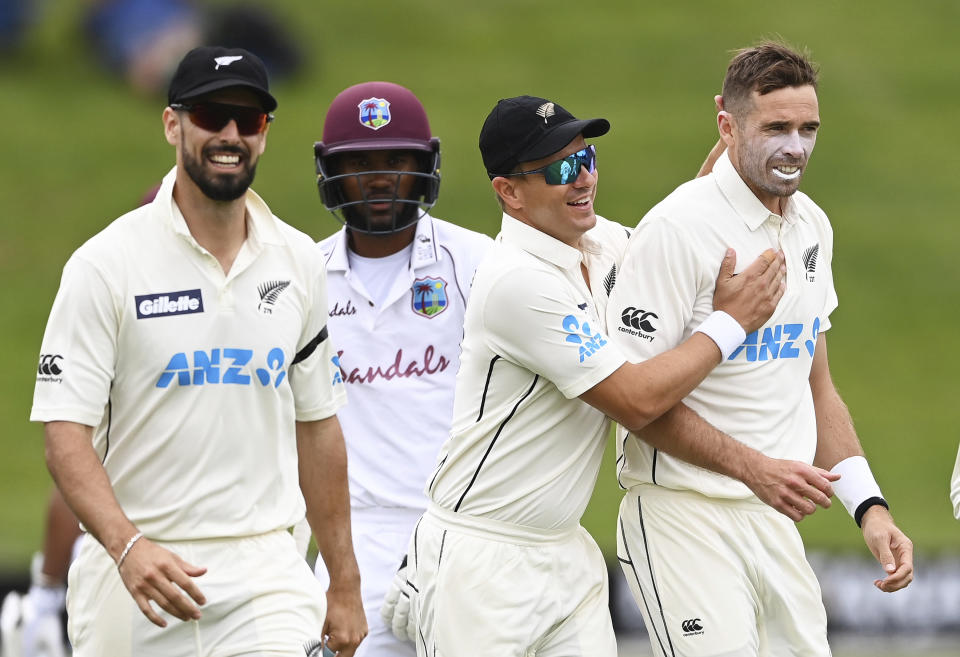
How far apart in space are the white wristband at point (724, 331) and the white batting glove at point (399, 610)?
1.25 metres

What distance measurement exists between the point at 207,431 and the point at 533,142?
1.16 m

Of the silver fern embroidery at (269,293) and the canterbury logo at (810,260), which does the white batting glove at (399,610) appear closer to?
the silver fern embroidery at (269,293)

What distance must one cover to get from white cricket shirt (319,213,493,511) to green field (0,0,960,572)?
9393 mm

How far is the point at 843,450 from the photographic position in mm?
5012

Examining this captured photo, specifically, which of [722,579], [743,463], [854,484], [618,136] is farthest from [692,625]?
[618,136]

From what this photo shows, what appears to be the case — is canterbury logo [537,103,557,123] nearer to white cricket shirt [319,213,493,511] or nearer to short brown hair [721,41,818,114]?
short brown hair [721,41,818,114]

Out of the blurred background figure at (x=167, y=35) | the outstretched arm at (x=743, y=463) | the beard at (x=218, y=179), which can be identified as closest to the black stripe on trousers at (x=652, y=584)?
the outstretched arm at (x=743, y=463)

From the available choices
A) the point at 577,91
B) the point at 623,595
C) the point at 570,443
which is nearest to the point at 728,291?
the point at 570,443

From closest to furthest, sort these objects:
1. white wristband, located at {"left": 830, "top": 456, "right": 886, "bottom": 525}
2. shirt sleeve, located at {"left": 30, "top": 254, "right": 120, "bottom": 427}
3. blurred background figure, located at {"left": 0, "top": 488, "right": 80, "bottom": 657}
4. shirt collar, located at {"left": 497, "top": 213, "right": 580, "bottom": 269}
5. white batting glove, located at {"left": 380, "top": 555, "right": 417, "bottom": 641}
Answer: shirt sleeve, located at {"left": 30, "top": 254, "right": 120, "bottom": 427}, shirt collar, located at {"left": 497, "top": 213, "right": 580, "bottom": 269}, white wristband, located at {"left": 830, "top": 456, "right": 886, "bottom": 525}, white batting glove, located at {"left": 380, "top": 555, "right": 417, "bottom": 641}, blurred background figure, located at {"left": 0, "top": 488, "right": 80, "bottom": 657}

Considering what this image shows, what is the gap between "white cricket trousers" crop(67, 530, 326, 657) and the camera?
4477mm

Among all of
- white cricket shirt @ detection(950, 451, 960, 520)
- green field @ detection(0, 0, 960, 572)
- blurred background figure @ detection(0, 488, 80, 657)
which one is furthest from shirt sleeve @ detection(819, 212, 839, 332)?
green field @ detection(0, 0, 960, 572)

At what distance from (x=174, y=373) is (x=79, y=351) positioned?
248 millimetres

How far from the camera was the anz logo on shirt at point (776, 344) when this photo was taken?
185 inches

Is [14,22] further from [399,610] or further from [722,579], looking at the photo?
[722,579]
